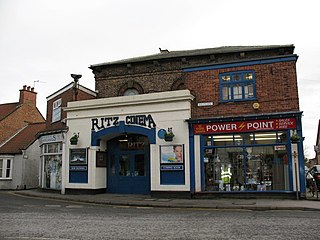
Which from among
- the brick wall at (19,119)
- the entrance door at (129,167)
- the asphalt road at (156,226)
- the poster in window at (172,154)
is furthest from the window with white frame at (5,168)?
the asphalt road at (156,226)

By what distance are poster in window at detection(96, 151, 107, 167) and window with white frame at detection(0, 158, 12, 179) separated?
11364 mm

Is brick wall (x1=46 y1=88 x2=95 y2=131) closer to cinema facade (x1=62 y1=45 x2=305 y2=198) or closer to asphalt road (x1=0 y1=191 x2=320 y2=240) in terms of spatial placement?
cinema facade (x1=62 y1=45 x2=305 y2=198)

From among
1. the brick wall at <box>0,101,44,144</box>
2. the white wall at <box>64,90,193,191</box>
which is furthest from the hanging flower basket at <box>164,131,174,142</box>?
the brick wall at <box>0,101,44,144</box>

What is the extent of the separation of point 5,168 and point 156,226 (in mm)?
A: 21572

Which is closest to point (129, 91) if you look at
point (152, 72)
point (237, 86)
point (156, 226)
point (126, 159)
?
point (152, 72)

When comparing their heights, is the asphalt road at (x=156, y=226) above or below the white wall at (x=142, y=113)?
below

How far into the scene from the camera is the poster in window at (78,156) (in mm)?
19359

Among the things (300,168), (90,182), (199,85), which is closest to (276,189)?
(300,168)

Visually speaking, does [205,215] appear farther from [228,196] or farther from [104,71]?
[104,71]

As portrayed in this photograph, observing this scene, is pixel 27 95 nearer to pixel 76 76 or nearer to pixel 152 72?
pixel 76 76

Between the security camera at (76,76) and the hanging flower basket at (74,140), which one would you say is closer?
the hanging flower basket at (74,140)

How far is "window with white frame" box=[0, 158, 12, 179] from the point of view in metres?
27.0

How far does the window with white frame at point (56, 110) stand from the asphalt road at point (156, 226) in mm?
10343

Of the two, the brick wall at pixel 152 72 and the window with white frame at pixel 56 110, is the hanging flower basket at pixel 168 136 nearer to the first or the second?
the brick wall at pixel 152 72
